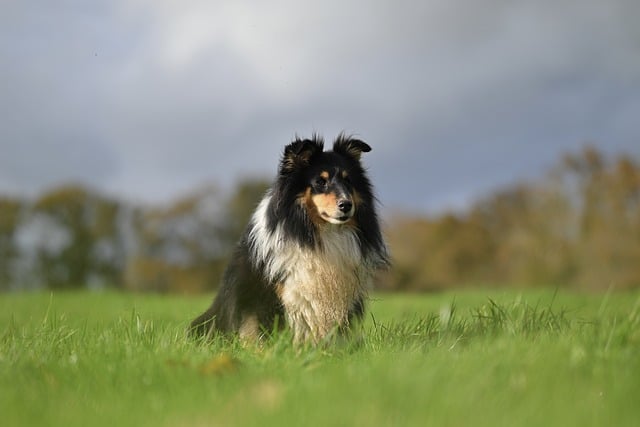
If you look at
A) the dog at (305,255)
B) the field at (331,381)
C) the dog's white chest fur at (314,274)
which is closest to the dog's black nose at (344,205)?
the dog at (305,255)

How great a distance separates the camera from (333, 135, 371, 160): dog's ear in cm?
648

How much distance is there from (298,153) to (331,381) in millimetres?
2627

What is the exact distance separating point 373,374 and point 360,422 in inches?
27.4

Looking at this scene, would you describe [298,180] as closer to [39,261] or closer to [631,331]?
[631,331]

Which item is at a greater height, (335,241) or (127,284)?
(335,241)

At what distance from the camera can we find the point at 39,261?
25.3 m

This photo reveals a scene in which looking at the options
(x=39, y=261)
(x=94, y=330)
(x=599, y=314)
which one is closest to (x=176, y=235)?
(x=39, y=261)

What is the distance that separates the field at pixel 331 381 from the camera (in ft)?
12.0

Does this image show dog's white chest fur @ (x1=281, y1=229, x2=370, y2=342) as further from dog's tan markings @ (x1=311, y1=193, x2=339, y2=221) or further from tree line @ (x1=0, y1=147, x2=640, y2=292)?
tree line @ (x1=0, y1=147, x2=640, y2=292)

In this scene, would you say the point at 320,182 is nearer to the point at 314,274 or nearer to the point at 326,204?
the point at 326,204

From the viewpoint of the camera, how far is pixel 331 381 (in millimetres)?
4020

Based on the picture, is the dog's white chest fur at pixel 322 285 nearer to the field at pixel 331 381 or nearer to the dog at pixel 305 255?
the dog at pixel 305 255

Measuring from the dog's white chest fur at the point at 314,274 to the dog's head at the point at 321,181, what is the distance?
11.6 inches

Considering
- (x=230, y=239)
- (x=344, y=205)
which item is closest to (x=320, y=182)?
(x=344, y=205)
